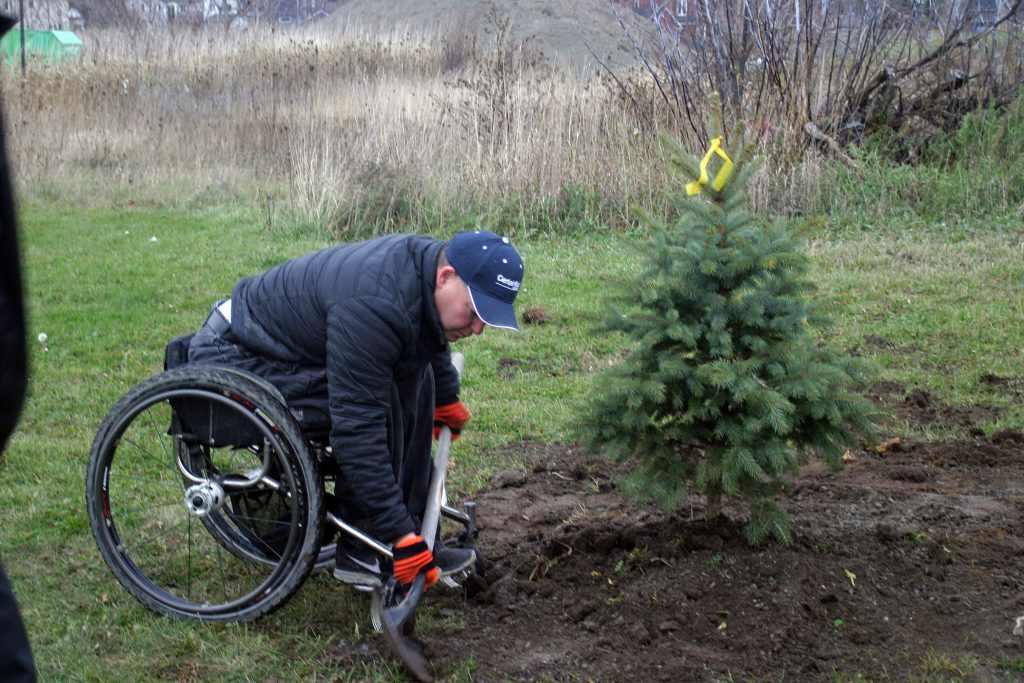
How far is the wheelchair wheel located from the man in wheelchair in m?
0.18

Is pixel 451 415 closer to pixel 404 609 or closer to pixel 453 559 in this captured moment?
pixel 453 559

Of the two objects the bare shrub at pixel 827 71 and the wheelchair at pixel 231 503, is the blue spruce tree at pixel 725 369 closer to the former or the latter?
the wheelchair at pixel 231 503

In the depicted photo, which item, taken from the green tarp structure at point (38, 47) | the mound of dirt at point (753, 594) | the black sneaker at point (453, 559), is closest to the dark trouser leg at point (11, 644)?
the mound of dirt at point (753, 594)

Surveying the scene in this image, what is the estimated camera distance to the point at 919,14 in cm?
1142

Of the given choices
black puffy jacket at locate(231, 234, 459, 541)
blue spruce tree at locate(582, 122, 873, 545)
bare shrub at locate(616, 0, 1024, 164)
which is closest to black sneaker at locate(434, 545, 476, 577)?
black puffy jacket at locate(231, 234, 459, 541)

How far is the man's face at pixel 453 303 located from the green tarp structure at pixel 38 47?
16.1 m

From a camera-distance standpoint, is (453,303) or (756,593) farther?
(756,593)

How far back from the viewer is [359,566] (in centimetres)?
368

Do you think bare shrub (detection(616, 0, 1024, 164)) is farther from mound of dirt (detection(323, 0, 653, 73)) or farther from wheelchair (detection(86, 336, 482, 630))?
mound of dirt (detection(323, 0, 653, 73))

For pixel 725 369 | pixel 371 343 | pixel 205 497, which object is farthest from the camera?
pixel 205 497

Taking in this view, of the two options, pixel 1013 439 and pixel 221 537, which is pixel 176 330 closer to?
pixel 221 537

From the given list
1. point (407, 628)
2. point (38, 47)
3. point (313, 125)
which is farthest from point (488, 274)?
point (38, 47)

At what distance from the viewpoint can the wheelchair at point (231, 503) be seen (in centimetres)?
352

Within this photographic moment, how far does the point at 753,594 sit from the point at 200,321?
536 cm
